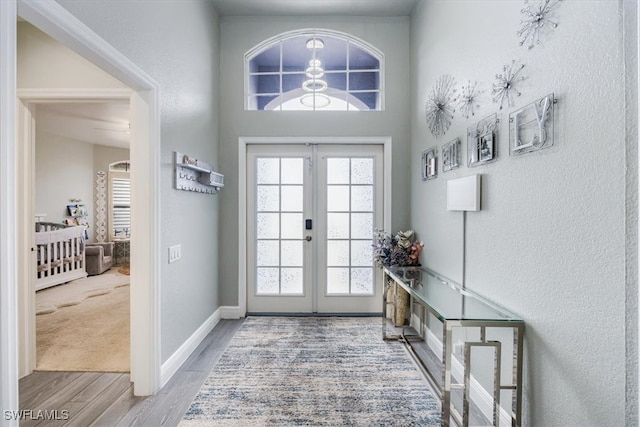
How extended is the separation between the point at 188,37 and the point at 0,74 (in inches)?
78.8

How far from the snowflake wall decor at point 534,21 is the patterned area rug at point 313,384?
7.07 ft

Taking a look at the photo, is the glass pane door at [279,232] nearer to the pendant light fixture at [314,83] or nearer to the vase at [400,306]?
the pendant light fixture at [314,83]

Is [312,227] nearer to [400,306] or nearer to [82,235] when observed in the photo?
[400,306]

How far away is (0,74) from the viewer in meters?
1.08

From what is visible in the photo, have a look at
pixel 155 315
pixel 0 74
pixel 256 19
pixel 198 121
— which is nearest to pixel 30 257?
pixel 155 315

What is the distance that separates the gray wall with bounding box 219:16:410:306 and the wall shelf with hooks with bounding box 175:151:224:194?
0.43 meters

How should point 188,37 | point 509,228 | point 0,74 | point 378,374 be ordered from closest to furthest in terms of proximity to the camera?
point 0,74 < point 509,228 < point 378,374 < point 188,37

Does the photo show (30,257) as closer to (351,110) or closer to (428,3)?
(351,110)

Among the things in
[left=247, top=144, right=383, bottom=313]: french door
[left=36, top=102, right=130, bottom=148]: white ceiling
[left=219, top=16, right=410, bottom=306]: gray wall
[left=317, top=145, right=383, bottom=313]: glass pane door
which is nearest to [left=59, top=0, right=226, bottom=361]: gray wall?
[left=219, top=16, right=410, bottom=306]: gray wall

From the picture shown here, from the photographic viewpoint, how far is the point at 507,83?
5.65 feet

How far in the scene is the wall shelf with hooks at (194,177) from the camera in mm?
2489

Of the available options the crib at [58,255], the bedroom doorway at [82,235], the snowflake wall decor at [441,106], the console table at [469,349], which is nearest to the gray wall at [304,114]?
the snowflake wall decor at [441,106]

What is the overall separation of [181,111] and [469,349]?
8.70 ft

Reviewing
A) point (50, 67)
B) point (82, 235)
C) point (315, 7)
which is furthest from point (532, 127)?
point (82, 235)
